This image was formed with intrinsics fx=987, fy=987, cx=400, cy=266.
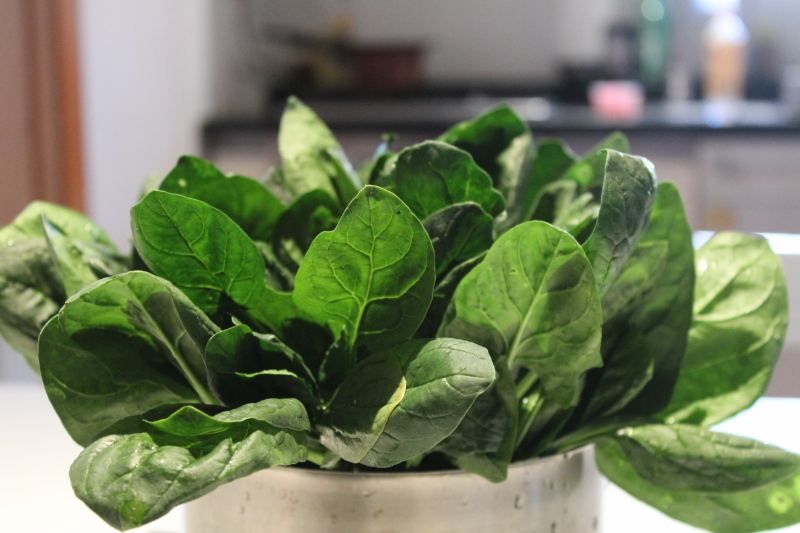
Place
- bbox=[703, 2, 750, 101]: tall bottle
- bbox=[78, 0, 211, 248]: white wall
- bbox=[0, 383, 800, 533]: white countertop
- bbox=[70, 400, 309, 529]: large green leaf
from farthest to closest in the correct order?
1. bbox=[703, 2, 750, 101]: tall bottle
2. bbox=[78, 0, 211, 248]: white wall
3. bbox=[0, 383, 800, 533]: white countertop
4. bbox=[70, 400, 309, 529]: large green leaf

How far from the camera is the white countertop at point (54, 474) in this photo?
525 mm

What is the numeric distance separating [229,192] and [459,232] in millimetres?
88

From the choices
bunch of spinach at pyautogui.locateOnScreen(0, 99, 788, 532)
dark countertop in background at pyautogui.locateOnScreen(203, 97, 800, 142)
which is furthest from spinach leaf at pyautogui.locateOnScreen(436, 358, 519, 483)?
dark countertop in background at pyautogui.locateOnScreen(203, 97, 800, 142)

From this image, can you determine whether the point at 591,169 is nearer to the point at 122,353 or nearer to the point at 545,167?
the point at 545,167

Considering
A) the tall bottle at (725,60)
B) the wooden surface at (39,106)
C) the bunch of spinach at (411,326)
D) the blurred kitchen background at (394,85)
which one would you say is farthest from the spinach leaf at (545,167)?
the tall bottle at (725,60)

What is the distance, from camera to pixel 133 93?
1846 mm

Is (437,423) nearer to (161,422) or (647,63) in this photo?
(161,422)

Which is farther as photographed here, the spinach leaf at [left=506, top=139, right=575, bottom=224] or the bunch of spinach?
the spinach leaf at [left=506, top=139, right=575, bottom=224]

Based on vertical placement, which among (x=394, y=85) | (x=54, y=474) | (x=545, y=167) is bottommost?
(x=394, y=85)

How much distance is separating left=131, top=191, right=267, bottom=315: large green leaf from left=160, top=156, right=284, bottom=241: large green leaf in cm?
5

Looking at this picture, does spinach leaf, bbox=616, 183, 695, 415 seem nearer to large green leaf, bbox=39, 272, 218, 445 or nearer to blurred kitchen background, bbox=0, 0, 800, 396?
large green leaf, bbox=39, 272, 218, 445

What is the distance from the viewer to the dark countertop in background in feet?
6.84

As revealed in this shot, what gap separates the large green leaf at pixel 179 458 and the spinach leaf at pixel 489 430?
5 cm

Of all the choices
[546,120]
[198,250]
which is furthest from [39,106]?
[198,250]
